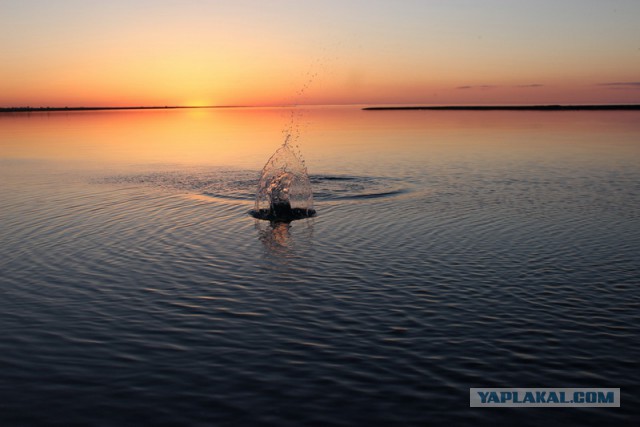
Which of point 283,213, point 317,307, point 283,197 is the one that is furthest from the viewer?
point 283,197

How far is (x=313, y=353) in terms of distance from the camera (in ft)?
43.8

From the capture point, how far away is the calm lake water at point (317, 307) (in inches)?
449

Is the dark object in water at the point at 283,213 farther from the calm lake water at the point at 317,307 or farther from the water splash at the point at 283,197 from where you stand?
the calm lake water at the point at 317,307

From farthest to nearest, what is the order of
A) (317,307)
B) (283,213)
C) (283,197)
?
(283,197), (283,213), (317,307)

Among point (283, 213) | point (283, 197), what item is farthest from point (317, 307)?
point (283, 197)

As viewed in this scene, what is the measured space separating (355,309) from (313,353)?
9.62ft

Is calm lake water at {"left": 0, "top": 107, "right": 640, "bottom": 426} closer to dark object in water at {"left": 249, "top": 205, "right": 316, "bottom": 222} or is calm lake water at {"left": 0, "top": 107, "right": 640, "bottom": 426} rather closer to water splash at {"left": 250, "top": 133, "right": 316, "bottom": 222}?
water splash at {"left": 250, "top": 133, "right": 316, "bottom": 222}

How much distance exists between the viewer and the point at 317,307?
16312 millimetres

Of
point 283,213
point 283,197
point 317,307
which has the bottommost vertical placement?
point 317,307

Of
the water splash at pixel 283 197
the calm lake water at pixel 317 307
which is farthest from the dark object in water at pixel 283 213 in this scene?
the calm lake water at pixel 317 307

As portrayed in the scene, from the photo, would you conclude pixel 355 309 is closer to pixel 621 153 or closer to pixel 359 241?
pixel 359 241

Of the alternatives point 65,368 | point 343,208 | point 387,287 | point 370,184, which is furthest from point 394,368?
point 370,184

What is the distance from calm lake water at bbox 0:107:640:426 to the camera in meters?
11.4

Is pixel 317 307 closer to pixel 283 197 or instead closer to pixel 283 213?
pixel 283 213
